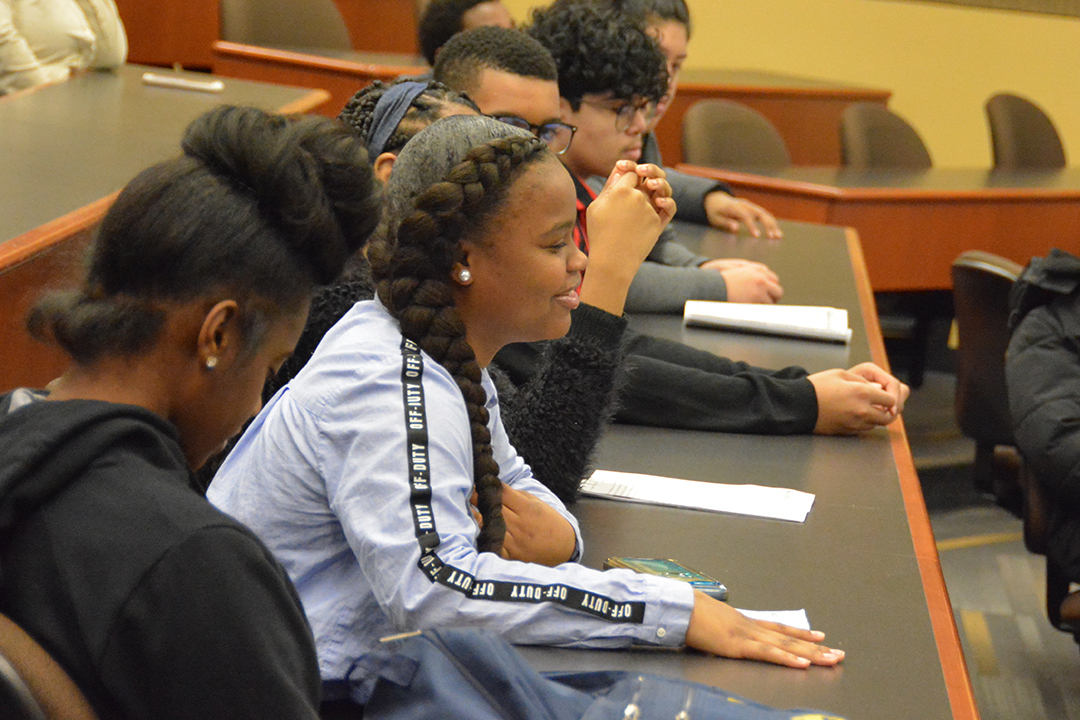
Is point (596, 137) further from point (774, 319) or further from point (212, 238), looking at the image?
point (212, 238)

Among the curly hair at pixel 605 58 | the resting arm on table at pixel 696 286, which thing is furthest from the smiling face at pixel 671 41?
the resting arm on table at pixel 696 286

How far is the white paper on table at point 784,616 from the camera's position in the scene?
110 centimetres

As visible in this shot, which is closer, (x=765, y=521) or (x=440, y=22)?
(x=765, y=521)

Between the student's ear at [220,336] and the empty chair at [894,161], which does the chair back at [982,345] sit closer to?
the empty chair at [894,161]

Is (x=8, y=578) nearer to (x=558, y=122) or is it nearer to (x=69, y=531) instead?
(x=69, y=531)

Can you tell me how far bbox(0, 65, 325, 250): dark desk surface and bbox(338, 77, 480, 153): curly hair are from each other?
16 cm

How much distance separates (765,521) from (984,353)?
1591 mm

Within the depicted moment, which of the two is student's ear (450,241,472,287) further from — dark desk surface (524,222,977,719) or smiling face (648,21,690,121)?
smiling face (648,21,690,121)

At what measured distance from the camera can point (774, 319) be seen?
2.20 meters

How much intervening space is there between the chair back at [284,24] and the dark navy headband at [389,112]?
11.3 ft

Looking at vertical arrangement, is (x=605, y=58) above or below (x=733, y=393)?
above

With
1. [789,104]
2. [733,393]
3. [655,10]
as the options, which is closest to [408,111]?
[733,393]

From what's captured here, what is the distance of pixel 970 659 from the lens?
2672 millimetres

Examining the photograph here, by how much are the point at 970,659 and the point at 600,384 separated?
1718mm
